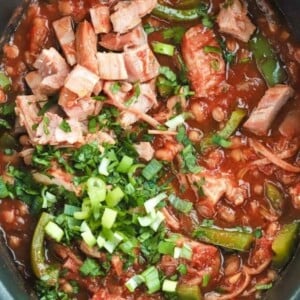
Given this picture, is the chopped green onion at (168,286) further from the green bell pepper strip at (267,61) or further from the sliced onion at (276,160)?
the green bell pepper strip at (267,61)

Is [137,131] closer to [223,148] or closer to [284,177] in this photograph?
[223,148]

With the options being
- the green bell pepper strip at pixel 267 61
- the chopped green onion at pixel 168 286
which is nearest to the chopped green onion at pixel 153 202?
the chopped green onion at pixel 168 286

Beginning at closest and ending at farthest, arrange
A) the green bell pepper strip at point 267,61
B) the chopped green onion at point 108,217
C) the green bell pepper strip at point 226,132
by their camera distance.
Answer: the chopped green onion at point 108,217
the green bell pepper strip at point 226,132
the green bell pepper strip at point 267,61

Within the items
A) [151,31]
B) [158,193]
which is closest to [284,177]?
[158,193]

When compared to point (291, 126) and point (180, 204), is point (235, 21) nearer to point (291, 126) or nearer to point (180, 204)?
point (291, 126)

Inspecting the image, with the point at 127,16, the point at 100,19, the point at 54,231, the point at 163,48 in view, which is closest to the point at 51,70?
the point at 100,19

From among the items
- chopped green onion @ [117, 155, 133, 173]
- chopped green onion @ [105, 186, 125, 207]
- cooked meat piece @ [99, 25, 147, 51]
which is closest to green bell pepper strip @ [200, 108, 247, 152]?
chopped green onion @ [117, 155, 133, 173]

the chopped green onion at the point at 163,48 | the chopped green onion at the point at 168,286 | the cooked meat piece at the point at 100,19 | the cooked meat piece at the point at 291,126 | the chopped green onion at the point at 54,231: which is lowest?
the chopped green onion at the point at 168,286

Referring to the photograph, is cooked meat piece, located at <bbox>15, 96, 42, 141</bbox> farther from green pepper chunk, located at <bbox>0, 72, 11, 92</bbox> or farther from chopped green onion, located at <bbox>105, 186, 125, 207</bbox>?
chopped green onion, located at <bbox>105, 186, 125, 207</bbox>
